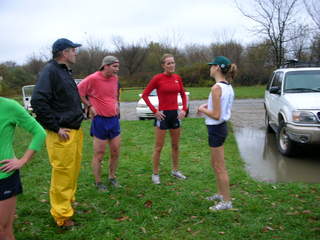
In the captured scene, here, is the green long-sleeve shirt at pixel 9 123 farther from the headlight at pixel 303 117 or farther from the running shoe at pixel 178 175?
the headlight at pixel 303 117

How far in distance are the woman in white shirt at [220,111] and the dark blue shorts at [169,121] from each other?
108 cm

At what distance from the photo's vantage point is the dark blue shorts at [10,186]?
2428 mm

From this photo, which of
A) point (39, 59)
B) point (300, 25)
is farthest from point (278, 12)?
point (39, 59)

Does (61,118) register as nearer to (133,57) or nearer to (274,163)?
(274,163)

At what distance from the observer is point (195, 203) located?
4418 millimetres

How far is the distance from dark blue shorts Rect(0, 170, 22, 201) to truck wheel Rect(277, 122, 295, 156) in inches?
217

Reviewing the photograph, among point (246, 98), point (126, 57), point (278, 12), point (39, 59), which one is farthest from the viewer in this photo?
point (126, 57)

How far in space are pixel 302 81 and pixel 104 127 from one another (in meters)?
5.24

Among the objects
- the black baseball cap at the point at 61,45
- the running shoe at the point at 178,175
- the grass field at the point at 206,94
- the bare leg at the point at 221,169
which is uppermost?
the black baseball cap at the point at 61,45

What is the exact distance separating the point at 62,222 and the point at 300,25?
63.2 ft

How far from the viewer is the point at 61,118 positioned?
349 cm

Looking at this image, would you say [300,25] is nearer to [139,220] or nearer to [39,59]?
[139,220]

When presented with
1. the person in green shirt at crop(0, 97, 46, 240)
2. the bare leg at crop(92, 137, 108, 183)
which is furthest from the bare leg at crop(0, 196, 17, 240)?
the bare leg at crop(92, 137, 108, 183)

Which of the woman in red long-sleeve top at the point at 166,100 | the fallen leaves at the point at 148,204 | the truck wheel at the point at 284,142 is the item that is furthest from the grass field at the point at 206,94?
the fallen leaves at the point at 148,204
